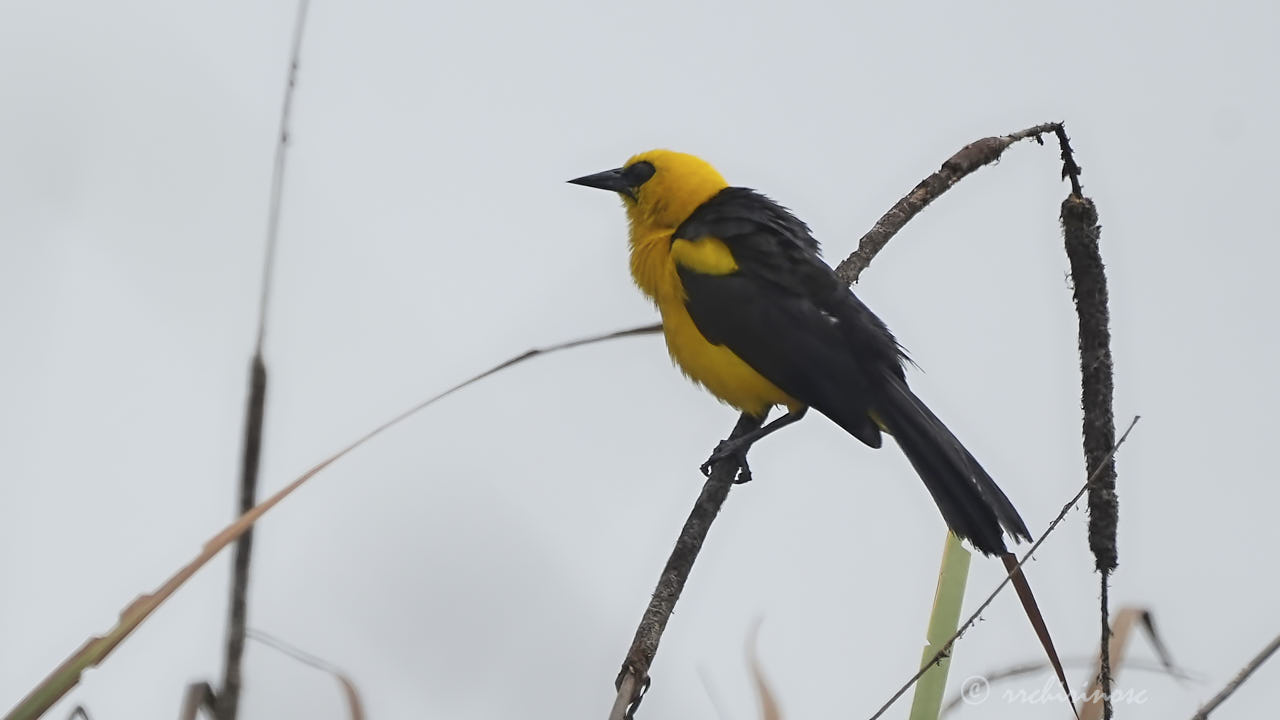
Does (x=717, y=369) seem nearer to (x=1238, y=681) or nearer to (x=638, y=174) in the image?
(x=638, y=174)

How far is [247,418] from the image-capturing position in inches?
49.5

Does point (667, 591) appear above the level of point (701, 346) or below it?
below

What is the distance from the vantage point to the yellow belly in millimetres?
3312

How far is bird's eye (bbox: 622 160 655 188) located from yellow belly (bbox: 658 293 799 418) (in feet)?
2.15

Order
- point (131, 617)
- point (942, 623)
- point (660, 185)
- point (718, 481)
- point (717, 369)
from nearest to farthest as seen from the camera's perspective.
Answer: point (131, 617) → point (942, 623) → point (718, 481) → point (717, 369) → point (660, 185)

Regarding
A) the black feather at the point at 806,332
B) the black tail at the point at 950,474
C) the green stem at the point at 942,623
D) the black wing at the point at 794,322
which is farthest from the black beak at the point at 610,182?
the green stem at the point at 942,623

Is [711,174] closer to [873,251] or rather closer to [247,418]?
[873,251]

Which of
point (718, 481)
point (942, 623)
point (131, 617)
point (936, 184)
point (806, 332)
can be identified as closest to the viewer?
point (131, 617)

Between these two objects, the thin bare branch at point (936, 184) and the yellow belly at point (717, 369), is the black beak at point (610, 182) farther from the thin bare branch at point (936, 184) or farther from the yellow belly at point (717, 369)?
the thin bare branch at point (936, 184)

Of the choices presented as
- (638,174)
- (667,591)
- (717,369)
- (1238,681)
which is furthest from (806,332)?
(1238,681)

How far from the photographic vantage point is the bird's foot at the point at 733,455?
298cm

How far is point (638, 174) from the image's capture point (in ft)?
13.2

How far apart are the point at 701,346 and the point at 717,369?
9 centimetres

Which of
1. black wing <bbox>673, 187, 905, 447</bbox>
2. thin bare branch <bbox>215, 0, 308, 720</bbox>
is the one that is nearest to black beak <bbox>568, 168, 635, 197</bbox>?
black wing <bbox>673, 187, 905, 447</bbox>
